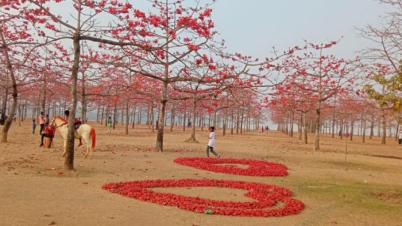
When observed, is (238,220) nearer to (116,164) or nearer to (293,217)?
(293,217)

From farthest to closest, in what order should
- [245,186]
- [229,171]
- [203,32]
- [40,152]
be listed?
[40,152] → [229,171] → [203,32] → [245,186]

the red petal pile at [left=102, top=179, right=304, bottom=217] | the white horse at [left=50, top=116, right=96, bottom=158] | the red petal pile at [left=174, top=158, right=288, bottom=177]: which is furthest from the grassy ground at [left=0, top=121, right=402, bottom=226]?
the white horse at [left=50, top=116, right=96, bottom=158]

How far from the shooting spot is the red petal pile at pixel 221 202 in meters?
8.88

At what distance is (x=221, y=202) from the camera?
976cm

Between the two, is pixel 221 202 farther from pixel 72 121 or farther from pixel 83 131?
pixel 83 131

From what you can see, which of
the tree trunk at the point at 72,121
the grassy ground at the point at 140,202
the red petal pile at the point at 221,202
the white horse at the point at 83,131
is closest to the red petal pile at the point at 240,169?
the grassy ground at the point at 140,202

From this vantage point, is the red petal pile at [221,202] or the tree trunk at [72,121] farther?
the tree trunk at [72,121]

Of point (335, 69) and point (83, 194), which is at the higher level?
point (335, 69)

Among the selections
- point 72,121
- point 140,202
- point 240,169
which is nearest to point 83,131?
point 72,121

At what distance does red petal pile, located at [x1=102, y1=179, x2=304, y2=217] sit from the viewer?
888 cm

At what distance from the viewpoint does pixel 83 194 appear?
9.91 m

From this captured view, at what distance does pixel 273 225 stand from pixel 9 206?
5.95 meters

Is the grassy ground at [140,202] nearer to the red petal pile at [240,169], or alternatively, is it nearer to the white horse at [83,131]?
the red petal pile at [240,169]

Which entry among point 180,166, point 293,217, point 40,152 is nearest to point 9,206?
point 293,217
